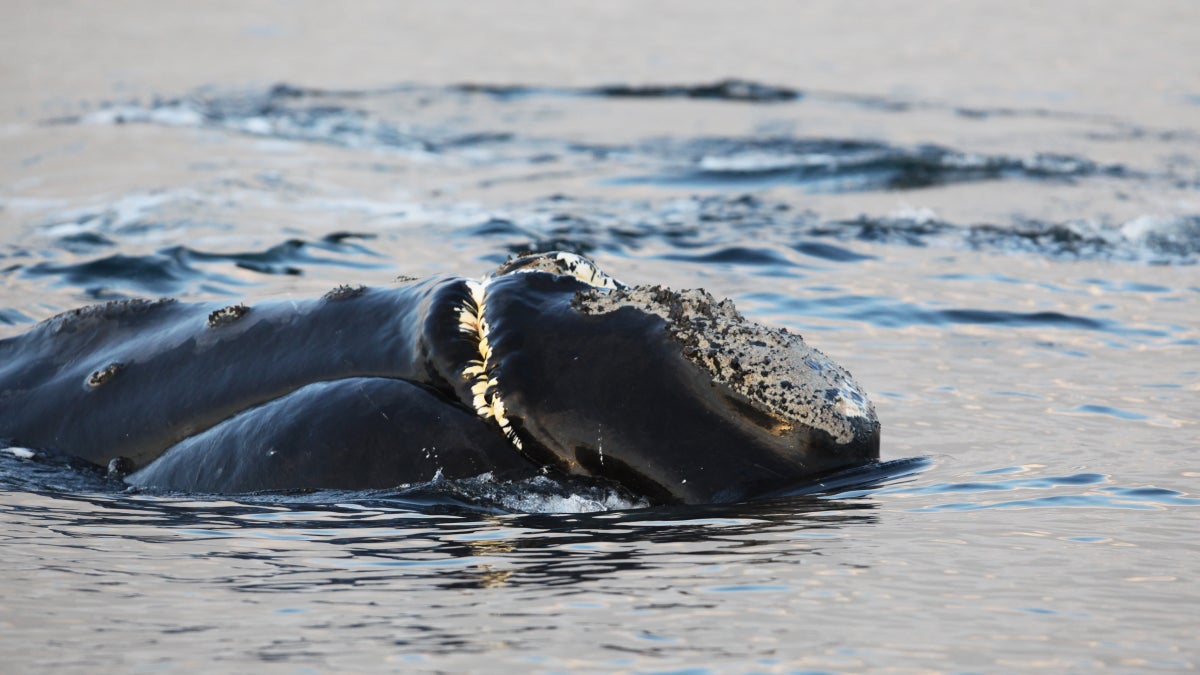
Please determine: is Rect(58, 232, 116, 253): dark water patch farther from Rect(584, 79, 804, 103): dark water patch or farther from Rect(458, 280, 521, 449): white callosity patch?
Rect(584, 79, 804, 103): dark water patch

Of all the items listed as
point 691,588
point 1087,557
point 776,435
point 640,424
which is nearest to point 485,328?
point 640,424

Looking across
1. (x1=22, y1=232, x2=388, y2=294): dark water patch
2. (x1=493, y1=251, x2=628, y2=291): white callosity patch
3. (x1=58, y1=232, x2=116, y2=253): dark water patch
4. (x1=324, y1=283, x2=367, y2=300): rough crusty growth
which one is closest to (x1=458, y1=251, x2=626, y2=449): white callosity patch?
(x1=493, y1=251, x2=628, y2=291): white callosity patch

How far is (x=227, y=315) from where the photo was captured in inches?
272

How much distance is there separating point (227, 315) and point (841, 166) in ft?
40.3

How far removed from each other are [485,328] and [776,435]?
1.26 m

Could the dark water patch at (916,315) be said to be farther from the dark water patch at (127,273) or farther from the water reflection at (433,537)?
the water reflection at (433,537)

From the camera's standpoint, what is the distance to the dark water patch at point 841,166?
17359mm

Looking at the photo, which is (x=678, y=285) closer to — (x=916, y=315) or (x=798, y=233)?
(x=916, y=315)

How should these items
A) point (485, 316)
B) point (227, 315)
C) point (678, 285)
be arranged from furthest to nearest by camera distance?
point (678, 285) < point (227, 315) < point (485, 316)

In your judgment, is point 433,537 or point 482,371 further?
point 482,371

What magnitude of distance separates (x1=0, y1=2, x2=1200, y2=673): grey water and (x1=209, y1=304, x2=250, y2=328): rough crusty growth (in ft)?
2.80

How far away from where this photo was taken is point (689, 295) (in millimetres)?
6414

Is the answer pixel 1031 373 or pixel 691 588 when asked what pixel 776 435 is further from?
pixel 1031 373

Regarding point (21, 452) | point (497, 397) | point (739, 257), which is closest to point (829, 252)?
point (739, 257)
